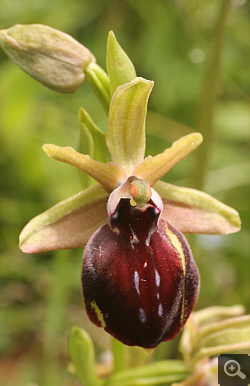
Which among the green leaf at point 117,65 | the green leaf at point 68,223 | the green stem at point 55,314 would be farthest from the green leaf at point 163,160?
the green stem at point 55,314

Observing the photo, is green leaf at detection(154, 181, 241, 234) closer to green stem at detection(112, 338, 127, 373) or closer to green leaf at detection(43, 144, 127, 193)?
green leaf at detection(43, 144, 127, 193)

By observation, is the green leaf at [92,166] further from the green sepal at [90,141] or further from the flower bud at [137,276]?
the green sepal at [90,141]

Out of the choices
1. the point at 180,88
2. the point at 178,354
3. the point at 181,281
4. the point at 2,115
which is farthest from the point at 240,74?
the point at 181,281

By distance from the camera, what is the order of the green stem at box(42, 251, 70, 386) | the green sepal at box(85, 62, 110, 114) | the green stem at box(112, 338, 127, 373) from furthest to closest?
1. the green stem at box(42, 251, 70, 386)
2. the green stem at box(112, 338, 127, 373)
3. the green sepal at box(85, 62, 110, 114)

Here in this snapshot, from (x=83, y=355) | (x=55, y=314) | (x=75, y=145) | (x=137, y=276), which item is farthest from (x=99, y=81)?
(x=75, y=145)

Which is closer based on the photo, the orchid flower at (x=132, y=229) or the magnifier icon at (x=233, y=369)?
the orchid flower at (x=132, y=229)

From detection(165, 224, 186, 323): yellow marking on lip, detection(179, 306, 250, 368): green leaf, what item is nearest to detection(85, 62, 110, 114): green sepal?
detection(165, 224, 186, 323): yellow marking on lip
